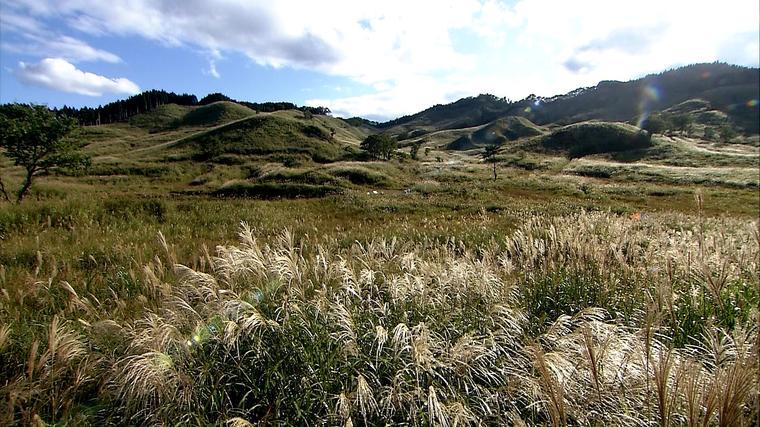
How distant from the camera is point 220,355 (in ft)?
10.7

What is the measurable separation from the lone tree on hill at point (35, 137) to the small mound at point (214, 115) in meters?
111

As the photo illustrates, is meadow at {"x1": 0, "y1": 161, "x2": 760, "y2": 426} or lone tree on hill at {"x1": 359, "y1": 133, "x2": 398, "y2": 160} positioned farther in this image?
lone tree on hill at {"x1": 359, "y1": 133, "x2": 398, "y2": 160}

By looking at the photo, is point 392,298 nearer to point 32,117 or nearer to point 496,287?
point 496,287

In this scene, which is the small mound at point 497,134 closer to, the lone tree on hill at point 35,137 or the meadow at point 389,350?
the lone tree on hill at point 35,137

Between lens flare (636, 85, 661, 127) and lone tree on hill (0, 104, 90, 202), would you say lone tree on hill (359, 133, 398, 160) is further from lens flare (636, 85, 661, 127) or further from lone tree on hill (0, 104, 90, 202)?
lens flare (636, 85, 661, 127)

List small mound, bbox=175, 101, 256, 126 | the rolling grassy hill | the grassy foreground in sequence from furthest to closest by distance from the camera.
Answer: small mound, bbox=175, 101, 256, 126
the rolling grassy hill
the grassy foreground

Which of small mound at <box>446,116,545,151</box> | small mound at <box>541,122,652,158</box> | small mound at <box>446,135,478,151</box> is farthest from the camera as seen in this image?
small mound at <box>446,116,545,151</box>

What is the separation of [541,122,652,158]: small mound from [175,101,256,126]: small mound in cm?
11049

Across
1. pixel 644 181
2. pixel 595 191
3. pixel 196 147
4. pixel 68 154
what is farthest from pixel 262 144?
pixel 644 181

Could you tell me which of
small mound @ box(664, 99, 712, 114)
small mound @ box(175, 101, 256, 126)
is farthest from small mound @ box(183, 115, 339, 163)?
small mound @ box(664, 99, 712, 114)

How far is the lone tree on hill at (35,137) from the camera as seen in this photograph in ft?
82.3

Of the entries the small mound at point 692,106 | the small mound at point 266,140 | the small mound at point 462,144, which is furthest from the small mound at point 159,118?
the small mound at point 692,106

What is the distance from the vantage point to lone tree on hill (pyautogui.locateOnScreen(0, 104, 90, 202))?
987 inches

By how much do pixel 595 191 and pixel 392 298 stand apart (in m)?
41.2
